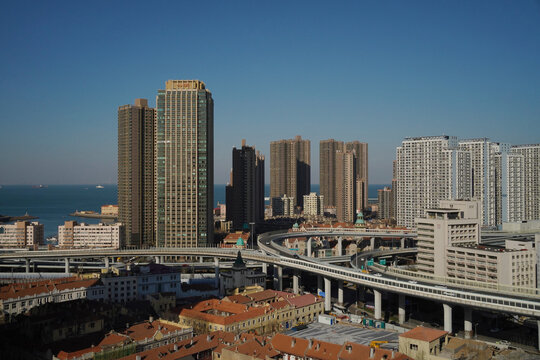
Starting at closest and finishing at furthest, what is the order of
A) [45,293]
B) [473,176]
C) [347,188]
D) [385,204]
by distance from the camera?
[45,293], [473,176], [347,188], [385,204]

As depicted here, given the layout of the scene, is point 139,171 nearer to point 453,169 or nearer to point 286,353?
point 453,169

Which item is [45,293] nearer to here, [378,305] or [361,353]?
[378,305]

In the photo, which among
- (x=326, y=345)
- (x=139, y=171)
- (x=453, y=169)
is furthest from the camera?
(x=453, y=169)

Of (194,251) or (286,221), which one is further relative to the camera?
(286,221)

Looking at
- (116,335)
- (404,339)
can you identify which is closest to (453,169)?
(404,339)

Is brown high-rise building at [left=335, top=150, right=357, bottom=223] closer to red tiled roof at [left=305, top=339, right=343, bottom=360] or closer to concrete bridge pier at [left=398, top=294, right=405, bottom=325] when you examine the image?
concrete bridge pier at [left=398, top=294, right=405, bottom=325]

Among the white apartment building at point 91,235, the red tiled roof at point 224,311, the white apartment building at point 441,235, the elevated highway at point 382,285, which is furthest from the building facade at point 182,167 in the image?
the red tiled roof at point 224,311

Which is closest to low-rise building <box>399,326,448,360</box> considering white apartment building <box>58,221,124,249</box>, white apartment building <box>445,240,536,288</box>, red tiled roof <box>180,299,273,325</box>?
red tiled roof <box>180,299,273,325</box>

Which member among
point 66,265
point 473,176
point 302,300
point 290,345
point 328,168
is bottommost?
point 66,265

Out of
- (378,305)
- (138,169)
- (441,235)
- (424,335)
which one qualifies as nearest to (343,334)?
(424,335)
